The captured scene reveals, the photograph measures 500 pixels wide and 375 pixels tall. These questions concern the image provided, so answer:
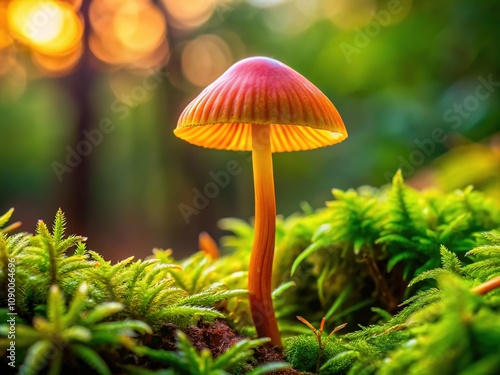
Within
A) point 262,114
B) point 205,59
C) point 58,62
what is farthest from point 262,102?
point 205,59

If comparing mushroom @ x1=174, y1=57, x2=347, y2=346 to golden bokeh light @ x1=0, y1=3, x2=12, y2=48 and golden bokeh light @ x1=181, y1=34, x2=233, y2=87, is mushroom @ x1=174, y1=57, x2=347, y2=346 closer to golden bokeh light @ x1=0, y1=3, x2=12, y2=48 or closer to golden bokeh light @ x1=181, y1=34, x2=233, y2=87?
golden bokeh light @ x1=0, y1=3, x2=12, y2=48

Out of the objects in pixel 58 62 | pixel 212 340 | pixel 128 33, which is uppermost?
pixel 128 33

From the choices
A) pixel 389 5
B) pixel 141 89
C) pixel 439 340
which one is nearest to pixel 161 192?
pixel 141 89

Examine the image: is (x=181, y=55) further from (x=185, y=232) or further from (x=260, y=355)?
(x=260, y=355)

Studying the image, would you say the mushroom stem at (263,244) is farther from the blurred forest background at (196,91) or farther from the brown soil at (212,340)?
the blurred forest background at (196,91)

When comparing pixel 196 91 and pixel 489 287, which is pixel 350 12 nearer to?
pixel 489 287

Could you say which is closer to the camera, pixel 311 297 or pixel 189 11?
pixel 311 297
